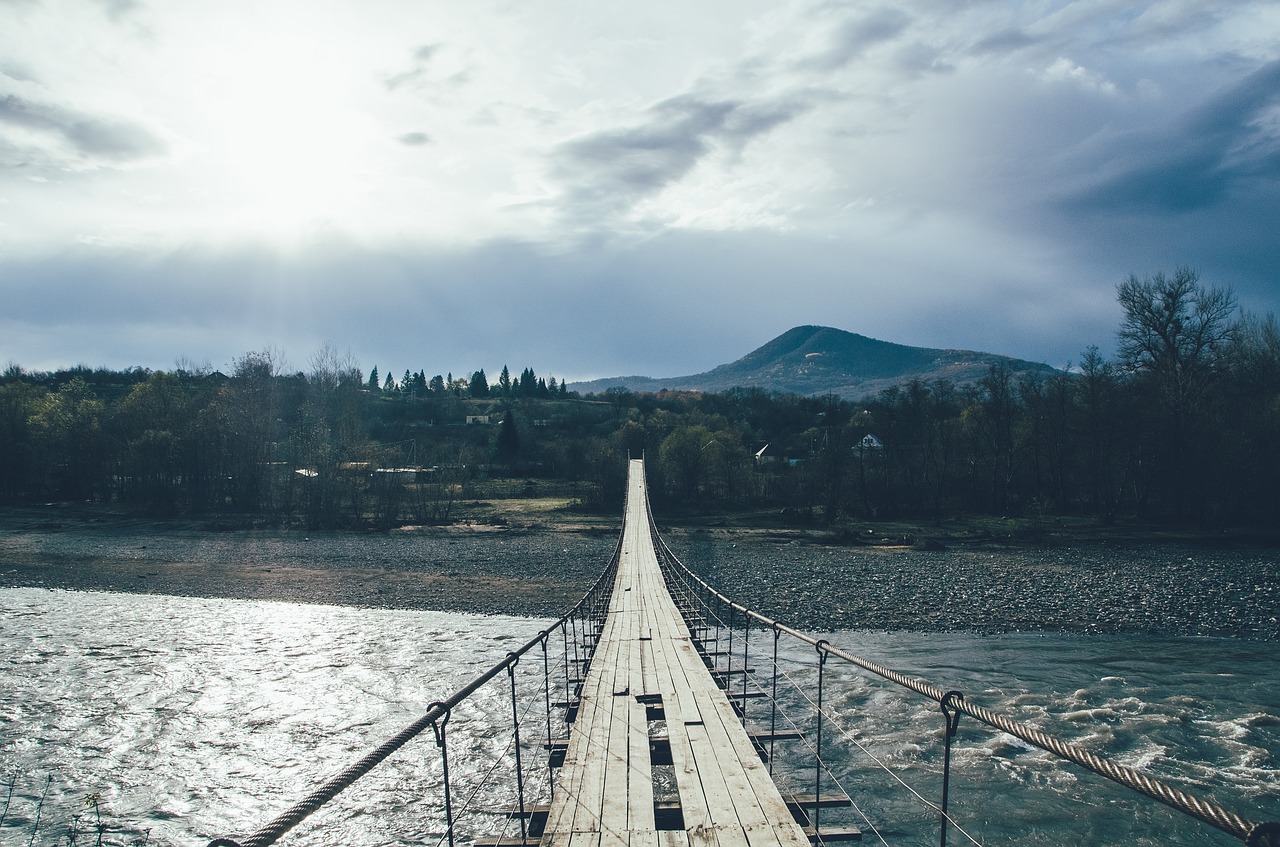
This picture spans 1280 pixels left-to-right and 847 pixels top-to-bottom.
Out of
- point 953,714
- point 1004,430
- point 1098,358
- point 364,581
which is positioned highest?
point 1098,358

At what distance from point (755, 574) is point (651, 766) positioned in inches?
677

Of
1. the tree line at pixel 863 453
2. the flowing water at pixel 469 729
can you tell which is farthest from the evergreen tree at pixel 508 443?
the flowing water at pixel 469 729

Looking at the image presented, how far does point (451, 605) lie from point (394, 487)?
20.8 meters

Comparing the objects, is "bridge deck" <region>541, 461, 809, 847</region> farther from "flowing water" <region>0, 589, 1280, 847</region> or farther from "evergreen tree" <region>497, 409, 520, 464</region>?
"evergreen tree" <region>497, 409, 520, 464</region>

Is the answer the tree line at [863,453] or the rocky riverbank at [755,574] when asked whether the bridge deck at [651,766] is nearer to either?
the rocky riverbank at [755,574]

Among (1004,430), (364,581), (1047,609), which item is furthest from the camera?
(1004,430)

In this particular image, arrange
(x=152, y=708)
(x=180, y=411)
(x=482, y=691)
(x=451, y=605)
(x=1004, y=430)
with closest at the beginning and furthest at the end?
1. (x=152, y=708)
2. (x=482, y=691)
3. (x=451, y=605)
4. (x=1004, y=430)
5. (x=180, y=411)

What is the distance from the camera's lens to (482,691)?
11.5 metres

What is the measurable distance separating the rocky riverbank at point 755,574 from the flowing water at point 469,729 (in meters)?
2.29

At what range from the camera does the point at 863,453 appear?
3869 cm

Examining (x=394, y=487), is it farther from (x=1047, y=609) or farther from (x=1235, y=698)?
(x=1235, y=698)

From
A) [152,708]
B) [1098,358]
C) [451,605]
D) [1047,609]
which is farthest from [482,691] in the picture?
[1098,358]

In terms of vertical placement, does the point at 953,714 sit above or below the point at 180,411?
below

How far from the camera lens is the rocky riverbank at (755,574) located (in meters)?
16.5
